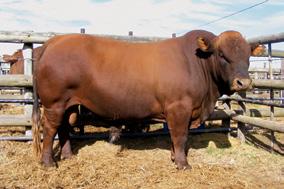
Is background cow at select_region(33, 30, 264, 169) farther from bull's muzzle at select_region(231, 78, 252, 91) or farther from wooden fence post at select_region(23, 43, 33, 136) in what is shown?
wooden fence post at select_region(23, 43, 33, 136)

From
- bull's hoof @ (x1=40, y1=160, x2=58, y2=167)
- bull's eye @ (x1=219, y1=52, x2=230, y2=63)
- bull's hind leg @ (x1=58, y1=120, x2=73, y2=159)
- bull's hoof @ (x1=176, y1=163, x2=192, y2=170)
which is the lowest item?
bull's hoof @ (x1=176, y1=163, x2=192, y2=170)

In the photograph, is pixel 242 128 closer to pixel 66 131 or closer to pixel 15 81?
pixel 66 131

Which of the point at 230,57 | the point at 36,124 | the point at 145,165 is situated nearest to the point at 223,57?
the point at 230,57

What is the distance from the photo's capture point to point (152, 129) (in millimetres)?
6562

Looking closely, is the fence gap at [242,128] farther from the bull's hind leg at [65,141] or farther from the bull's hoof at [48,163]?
the bull's hoof at [48,163]

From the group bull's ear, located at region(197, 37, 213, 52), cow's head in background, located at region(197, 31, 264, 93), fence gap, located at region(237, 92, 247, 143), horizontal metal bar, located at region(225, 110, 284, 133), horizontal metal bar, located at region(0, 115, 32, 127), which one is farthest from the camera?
fence gap, located at region(237, 92, 247, 143)

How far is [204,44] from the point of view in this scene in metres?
5.02

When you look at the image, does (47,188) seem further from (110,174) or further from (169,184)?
(169,184)

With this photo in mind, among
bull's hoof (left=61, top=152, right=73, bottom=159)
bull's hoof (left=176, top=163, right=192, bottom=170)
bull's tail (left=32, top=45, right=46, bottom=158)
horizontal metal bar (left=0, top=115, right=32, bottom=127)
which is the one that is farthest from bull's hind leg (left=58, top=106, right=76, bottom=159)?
bull's hoof (left=176, top=163, right=192, bottom=170)

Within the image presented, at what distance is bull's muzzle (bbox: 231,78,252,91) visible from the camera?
4613 millimetres

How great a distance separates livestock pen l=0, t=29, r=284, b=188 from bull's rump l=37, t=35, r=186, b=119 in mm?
705

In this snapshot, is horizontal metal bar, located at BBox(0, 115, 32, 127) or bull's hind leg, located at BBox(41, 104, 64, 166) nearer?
bull's hind leg, located at BBox(41, 104, 64, 166)

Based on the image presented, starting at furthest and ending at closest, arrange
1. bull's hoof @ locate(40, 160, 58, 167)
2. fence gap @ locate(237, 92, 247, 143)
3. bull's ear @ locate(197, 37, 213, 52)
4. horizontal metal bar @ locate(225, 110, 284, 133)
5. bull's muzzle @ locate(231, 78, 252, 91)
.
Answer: fence gap @ locate(237, 92, 247, 143), horizontal metal bar @ locate(225, 110, 284, 133), bull's ear @ locate(197, 37, 213, 52), bull's hoof @ locate(40, 160, 58, 167), bull's muzzle @ locate(231, 78, 252, 91)

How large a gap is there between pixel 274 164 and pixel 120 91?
2.39 meters
